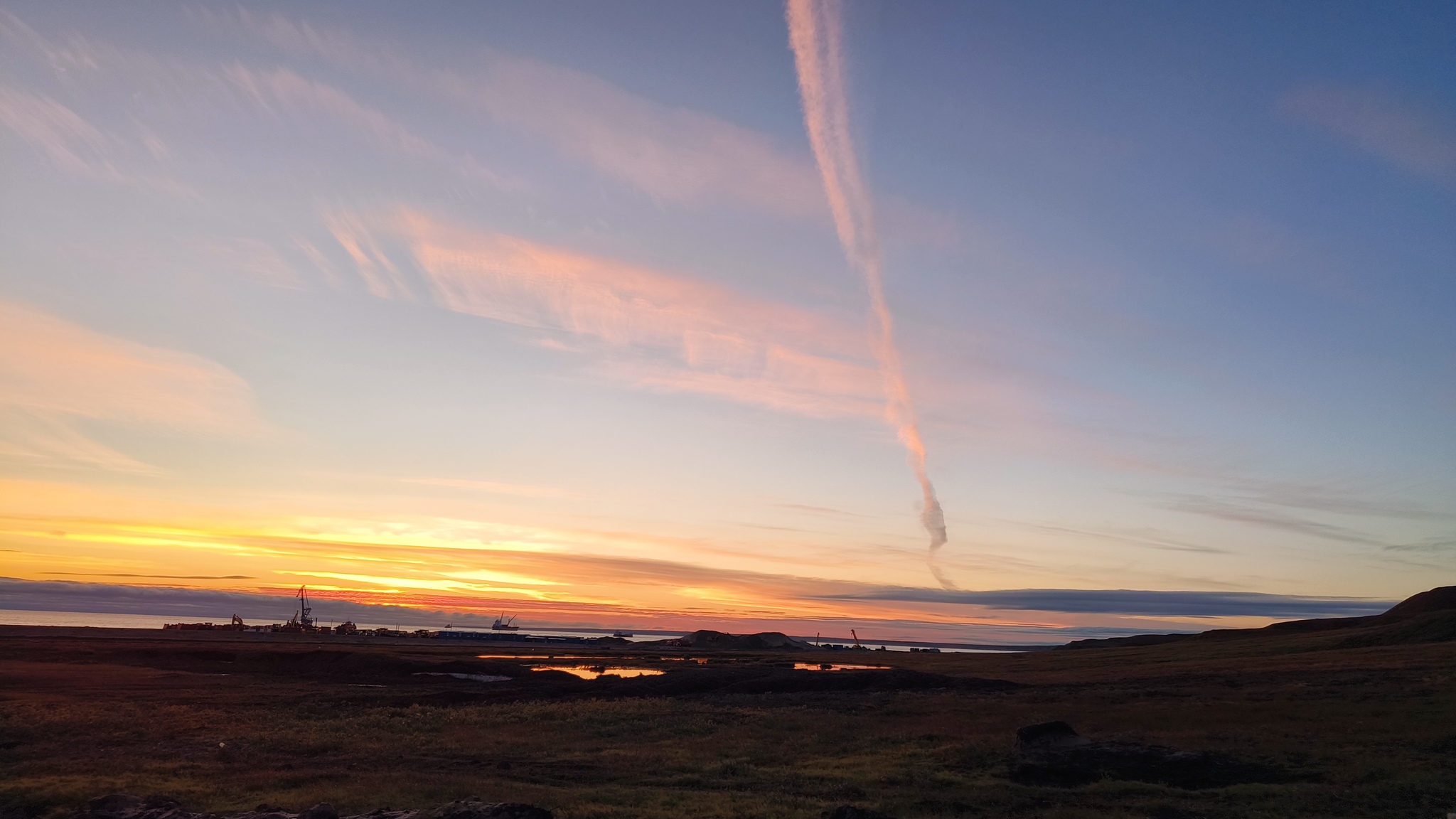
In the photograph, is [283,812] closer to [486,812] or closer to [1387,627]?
[486,812]

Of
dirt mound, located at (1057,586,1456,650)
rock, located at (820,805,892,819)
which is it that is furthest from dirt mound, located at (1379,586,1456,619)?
rock, located at (820,805,892,819)

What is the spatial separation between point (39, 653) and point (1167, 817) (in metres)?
88.8

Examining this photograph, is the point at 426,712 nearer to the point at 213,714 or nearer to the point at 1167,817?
the point at 213,714

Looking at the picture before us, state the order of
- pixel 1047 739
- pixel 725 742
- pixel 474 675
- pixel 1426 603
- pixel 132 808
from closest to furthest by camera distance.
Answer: pixel 132 808, pixel 1047 739, pixel 725 742, pixel 474 675, pixel 1426 603

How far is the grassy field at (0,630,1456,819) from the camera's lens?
66.8 feet

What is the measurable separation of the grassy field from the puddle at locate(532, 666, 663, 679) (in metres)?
23.3

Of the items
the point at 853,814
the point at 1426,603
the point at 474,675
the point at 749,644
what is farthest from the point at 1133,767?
the point at 749,644

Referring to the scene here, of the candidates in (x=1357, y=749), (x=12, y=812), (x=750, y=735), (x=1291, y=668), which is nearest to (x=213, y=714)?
(x=12, y=812)

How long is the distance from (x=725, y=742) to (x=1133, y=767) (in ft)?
48.2

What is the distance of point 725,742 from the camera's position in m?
32.0

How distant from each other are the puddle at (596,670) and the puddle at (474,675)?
26.1ft

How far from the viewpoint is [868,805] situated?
20.4 metres

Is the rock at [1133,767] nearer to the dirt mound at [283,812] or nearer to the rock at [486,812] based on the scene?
the rock at [486,812]

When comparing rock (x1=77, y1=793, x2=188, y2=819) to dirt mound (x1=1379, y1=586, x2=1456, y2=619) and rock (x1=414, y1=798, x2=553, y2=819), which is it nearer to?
rock (x1=414, y1=798, x2=553, y2=819)
